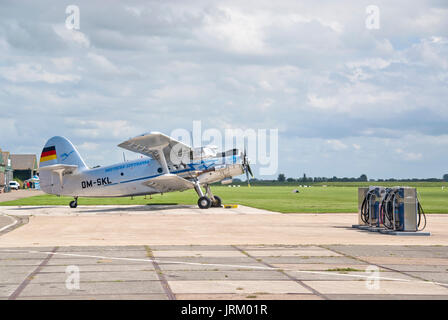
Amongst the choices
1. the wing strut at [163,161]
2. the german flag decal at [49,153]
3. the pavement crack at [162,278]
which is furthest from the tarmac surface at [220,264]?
the german flag decal at [49,153]

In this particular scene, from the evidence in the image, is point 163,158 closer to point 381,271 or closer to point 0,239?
point 0,239

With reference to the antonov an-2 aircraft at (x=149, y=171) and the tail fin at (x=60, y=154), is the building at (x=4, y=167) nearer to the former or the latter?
the tail fin at (x=60, y=154)

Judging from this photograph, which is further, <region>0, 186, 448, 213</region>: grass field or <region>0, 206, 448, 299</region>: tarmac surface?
<region>0, 186, 448, 213</region>: grass field

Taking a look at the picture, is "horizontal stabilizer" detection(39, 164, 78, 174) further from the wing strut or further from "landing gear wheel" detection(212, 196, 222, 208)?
"landing gear wheel" detection(212, 196, 222, 208)

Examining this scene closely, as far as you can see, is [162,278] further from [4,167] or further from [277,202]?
[4,167]

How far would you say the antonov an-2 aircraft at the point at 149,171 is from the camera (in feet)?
109

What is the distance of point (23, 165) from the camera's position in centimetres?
13850

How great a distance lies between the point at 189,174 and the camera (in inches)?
1340

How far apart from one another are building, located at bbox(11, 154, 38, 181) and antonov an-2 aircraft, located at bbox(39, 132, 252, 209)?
352 feet

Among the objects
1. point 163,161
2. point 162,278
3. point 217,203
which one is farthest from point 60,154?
point 162,278

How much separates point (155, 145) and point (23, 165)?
381 feet

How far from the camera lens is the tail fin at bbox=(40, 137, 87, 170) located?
3594 centimetres

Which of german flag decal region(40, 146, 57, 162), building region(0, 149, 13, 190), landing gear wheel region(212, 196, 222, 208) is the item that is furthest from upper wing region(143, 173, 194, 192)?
building region(0, 149, 13, 190)
